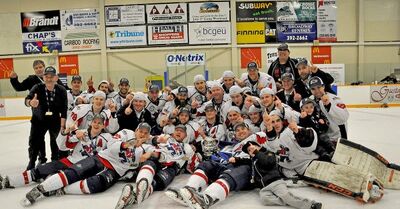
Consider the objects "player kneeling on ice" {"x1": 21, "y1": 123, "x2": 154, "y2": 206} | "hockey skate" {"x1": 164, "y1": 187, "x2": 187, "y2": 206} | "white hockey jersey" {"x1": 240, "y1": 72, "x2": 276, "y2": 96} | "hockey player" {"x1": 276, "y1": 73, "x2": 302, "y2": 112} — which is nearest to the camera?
"hockey skate" {"x1": 164, "y1": 187, "x2": 187, "y2": 206}

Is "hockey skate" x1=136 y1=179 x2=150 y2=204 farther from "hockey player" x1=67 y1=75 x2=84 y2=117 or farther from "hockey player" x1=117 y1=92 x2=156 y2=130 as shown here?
"hockey player" x1=67 y1=75 x2=84 y2=117

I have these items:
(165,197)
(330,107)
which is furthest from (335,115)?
(165,197)

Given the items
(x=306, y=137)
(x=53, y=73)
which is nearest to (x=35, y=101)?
(x=53, y=73)

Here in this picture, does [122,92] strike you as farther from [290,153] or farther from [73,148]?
[290,153]

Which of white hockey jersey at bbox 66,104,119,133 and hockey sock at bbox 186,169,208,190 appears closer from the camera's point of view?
hockey sock at bbox 186,169,208,190

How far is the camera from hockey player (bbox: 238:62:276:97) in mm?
5617

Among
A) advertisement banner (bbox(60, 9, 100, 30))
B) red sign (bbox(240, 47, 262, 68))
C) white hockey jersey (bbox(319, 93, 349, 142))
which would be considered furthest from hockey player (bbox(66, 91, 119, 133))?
advertisement banner (bbox(60, 9, 100, 30))

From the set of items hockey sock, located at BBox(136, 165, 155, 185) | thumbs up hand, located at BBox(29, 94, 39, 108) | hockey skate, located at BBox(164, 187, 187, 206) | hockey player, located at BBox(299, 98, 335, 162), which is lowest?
hockey skate, located at BBox(164, 187, 187, 206)

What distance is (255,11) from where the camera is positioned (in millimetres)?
15078

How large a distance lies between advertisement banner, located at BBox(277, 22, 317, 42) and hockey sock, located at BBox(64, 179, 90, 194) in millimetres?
12555

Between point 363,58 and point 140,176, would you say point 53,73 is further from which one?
point 363,58

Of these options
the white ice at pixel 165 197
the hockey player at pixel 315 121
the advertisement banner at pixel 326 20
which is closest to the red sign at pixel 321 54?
the advertisement banner at pixel 326 20

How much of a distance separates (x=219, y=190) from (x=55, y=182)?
1.67m

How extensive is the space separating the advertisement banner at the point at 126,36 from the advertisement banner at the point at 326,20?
280 inches
